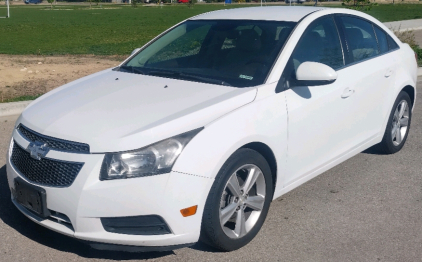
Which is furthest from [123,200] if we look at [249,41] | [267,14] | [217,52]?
[267,14]

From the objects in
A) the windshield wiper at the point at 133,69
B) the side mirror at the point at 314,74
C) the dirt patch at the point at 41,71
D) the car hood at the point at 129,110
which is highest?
the side mirror at the point at 314,74

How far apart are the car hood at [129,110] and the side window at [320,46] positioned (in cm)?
78

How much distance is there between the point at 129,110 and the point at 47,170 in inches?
26.6

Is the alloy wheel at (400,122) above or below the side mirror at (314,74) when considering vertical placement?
below

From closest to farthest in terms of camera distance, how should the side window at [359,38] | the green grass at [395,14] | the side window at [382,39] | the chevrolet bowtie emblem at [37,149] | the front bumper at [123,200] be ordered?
the front bumper at [123,200], the chevrolet bowtie emblem at [37,149], the side window at [359,38], the side window at [382,39], the green grass at [395,14]

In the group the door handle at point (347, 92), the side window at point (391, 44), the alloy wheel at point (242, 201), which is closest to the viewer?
the alloy wheel at point (242, 201)

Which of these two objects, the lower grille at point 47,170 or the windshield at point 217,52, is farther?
the windshield at point 217,52

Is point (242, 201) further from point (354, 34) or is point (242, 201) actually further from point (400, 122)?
point (400, 122)

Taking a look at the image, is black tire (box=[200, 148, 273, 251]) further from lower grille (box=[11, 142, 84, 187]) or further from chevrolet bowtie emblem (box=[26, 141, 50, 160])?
chevrolet bowtie emblem (box=[26, 141, 50, 160])

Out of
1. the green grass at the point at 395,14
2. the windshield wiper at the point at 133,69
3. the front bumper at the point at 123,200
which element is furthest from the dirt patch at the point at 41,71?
the green grass at the point at 395,14

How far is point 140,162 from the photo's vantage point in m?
3.21

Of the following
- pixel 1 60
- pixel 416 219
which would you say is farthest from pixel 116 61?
pixel 416 219

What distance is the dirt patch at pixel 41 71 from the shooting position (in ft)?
31.6

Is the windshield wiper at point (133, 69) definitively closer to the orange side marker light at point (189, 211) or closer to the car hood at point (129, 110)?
the car hood at point (129, 110)
